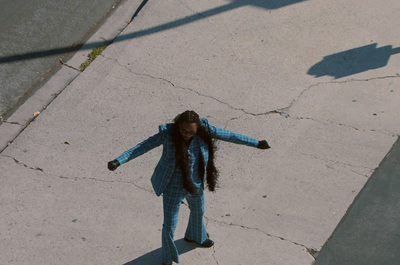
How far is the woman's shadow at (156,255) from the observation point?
20.4 feet

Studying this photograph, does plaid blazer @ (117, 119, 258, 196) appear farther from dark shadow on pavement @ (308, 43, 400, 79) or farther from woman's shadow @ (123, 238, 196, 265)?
dark shadow on pavement @ (308, 43, 400, 79)

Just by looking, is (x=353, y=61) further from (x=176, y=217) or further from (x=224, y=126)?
(x=176, y=217)

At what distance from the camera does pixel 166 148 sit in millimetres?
5512

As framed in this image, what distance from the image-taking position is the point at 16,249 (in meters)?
6.35

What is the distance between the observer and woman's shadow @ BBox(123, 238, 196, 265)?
622cm

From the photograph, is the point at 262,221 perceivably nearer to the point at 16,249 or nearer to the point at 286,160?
the point at 286,160

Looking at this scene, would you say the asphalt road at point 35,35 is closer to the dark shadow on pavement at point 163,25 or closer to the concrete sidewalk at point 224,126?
the dark shadow on pavement at point 163,25

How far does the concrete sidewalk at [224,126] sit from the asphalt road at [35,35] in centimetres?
25

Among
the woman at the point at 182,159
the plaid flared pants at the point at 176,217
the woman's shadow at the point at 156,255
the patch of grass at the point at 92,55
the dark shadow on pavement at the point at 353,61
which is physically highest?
the dark shadow on pavement at the point at 353,61

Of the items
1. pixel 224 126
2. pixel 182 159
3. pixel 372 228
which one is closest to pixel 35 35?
pixel 224 126

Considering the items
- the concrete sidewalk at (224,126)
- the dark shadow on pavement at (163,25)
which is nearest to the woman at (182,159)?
the concrete sidewalk at (224,126)

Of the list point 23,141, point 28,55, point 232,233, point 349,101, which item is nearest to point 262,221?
point 232,233

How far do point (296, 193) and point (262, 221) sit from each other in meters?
0.50

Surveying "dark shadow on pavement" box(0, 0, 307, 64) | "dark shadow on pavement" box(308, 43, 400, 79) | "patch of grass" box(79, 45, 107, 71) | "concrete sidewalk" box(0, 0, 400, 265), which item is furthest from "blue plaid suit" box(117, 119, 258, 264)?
"dark shadow on pavement" box(0, 0, 307, 64)
